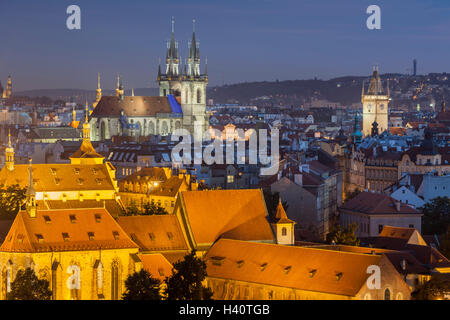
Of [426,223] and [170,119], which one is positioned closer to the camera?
[426,223]

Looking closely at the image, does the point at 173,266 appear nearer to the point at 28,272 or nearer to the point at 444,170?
the point at 28,272

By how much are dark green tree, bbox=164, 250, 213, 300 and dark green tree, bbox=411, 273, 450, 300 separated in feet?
35.6

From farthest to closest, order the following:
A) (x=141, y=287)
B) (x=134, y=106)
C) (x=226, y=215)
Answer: (x=134, y=106), (x=226, y=215), (x=141, y=287)

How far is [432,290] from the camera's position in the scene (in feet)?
204

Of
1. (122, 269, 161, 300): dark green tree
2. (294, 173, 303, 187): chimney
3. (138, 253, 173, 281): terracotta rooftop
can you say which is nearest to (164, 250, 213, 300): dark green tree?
(122, 269, 161, 300): dark green tree

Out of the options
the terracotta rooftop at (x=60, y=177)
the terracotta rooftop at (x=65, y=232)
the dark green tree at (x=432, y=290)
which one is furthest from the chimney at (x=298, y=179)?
the terracotta rooftop at (x=65, y=232)

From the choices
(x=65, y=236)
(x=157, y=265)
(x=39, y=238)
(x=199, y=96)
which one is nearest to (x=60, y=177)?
(x=157, y=265)

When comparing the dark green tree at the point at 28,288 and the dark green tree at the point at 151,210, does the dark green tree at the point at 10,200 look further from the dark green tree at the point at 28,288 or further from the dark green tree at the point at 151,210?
the dark green tree at the point at 28,288

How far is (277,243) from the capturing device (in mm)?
70688

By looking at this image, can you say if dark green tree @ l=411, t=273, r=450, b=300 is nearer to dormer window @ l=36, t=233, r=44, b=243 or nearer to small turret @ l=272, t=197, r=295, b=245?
small turret @ l=272, t=197, r=295, b=245

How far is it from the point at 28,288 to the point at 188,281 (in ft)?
26.6

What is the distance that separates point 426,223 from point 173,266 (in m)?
42.2

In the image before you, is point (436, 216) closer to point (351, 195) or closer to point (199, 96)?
point (351, 195)

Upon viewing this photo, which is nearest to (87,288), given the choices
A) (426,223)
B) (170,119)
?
(426,223)
